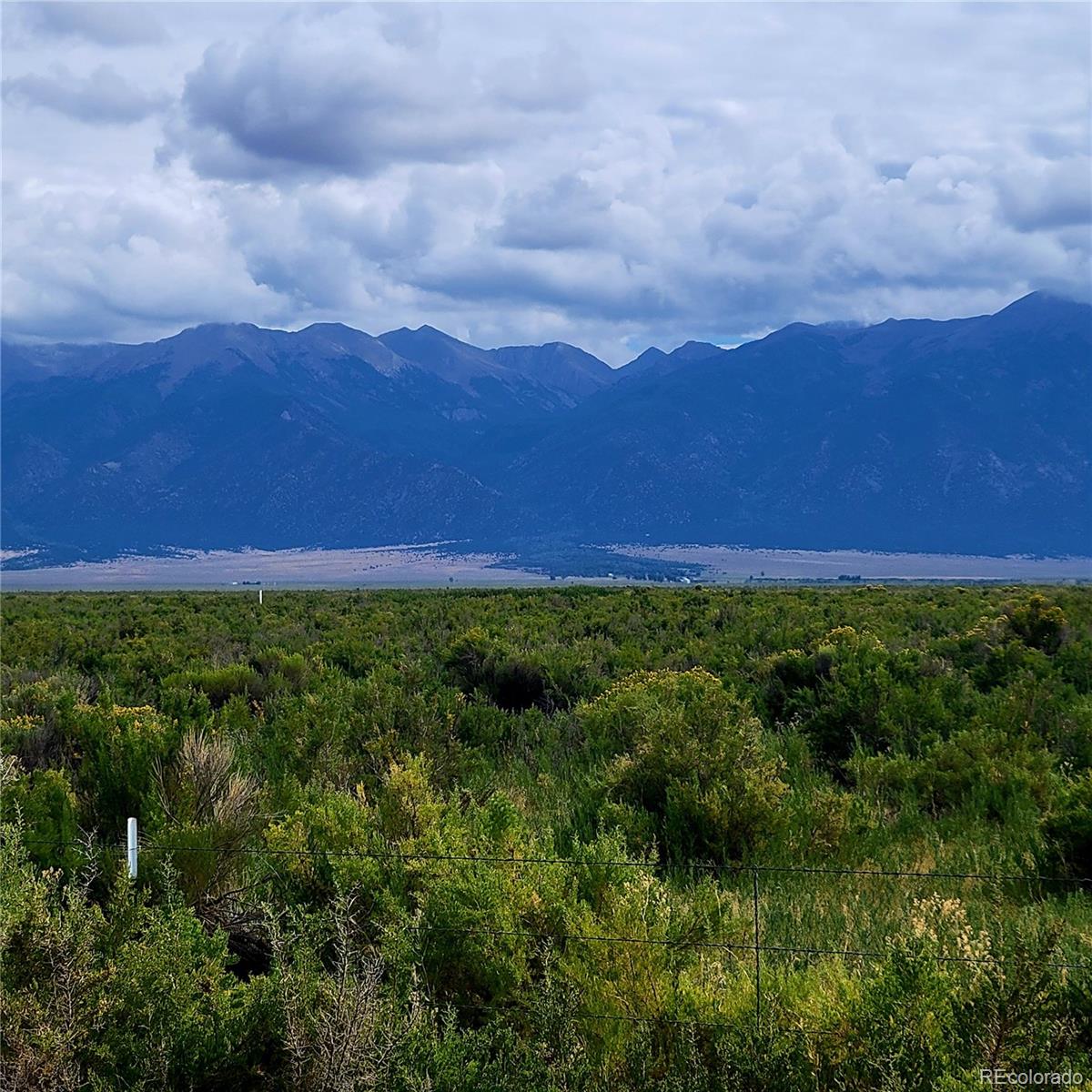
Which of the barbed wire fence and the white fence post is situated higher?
the white fence post

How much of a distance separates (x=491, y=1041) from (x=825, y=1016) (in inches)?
49.7

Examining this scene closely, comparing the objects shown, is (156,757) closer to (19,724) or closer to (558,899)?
(19,724)
